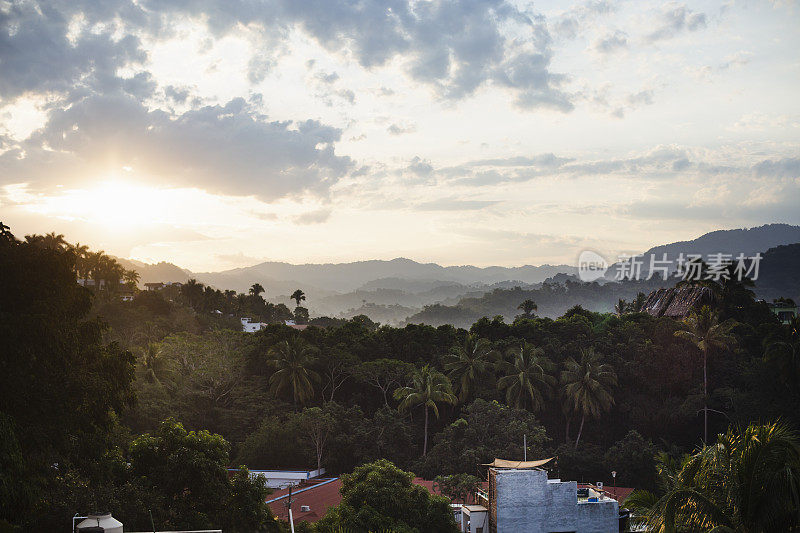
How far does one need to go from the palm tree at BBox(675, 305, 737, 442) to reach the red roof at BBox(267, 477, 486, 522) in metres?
18.7

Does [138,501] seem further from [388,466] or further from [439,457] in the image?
[439,457]

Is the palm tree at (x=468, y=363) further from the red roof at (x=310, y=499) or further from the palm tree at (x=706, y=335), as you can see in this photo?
the palm tree at (x=706, y=335)

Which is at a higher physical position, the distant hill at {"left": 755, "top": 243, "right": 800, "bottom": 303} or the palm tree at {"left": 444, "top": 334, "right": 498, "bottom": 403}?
the distant hill at {"left": 755, "top": 243, "right": 800, "bottom": 303}

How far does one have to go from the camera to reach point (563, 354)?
41.9 metres

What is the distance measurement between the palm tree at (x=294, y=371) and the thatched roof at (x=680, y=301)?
25626 mm

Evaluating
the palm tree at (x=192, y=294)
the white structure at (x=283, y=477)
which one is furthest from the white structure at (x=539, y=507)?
the palm tree at (x=192, y=294)

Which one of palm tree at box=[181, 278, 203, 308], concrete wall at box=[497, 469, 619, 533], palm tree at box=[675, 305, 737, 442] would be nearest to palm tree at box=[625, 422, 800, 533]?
concrete wall at box=[497, 469, 619, 533]

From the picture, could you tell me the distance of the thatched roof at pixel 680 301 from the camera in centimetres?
4369

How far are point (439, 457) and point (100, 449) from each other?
1997 centimetres

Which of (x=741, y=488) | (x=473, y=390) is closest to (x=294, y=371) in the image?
(x=473, y=390)

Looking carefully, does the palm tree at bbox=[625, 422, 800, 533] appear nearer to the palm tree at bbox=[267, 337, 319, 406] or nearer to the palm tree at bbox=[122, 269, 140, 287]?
the palm tree at bbox=[267, 337, 319, 406]

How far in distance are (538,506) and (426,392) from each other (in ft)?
51.4

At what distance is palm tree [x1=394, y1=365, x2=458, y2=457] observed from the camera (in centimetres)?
3594

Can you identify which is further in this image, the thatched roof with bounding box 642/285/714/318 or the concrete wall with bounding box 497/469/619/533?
the thatched roof with bounding box 642/285/714/318
